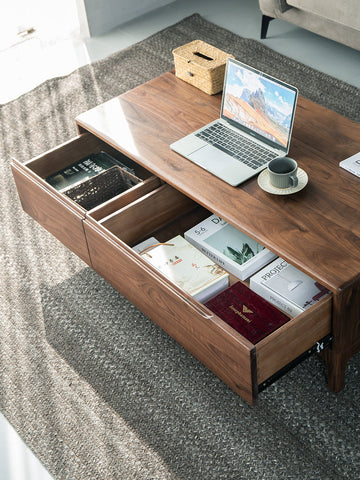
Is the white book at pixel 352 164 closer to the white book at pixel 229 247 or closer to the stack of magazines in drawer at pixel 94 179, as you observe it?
the white book at pixel 229 247

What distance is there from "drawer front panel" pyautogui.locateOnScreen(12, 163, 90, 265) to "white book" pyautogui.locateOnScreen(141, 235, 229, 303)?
0.76ft

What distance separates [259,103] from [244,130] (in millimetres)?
144

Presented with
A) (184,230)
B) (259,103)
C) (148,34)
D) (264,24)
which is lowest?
(148,34)

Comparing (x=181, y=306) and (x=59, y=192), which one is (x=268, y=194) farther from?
(x=59, y=192)

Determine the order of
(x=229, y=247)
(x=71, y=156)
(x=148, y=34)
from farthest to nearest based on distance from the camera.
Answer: (x=148, y=34) → (x=71, y=156) → (x=229, y=247)

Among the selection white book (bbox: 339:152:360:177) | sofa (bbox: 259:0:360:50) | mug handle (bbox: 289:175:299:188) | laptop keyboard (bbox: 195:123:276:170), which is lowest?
sofa (bbox: 259:0:360:50)

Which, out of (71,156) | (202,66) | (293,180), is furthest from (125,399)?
(202,66)

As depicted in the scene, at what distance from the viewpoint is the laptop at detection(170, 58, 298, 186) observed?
2000 millimetres

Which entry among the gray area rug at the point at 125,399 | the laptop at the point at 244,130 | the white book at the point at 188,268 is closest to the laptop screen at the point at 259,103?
the laptop at the point at 244,130

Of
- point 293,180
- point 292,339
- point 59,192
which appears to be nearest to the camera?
point 292,339

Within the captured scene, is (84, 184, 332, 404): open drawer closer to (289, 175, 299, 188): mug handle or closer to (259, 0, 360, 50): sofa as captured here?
(289, 175, 299, 188): mug handle

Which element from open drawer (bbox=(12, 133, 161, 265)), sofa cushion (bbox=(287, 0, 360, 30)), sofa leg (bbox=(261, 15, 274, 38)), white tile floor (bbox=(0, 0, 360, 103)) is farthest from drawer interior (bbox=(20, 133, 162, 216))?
sofa leg (bbox=(261, 15, 274, 38))

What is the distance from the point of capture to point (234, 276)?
79.4 inches

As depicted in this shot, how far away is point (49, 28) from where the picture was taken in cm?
387
